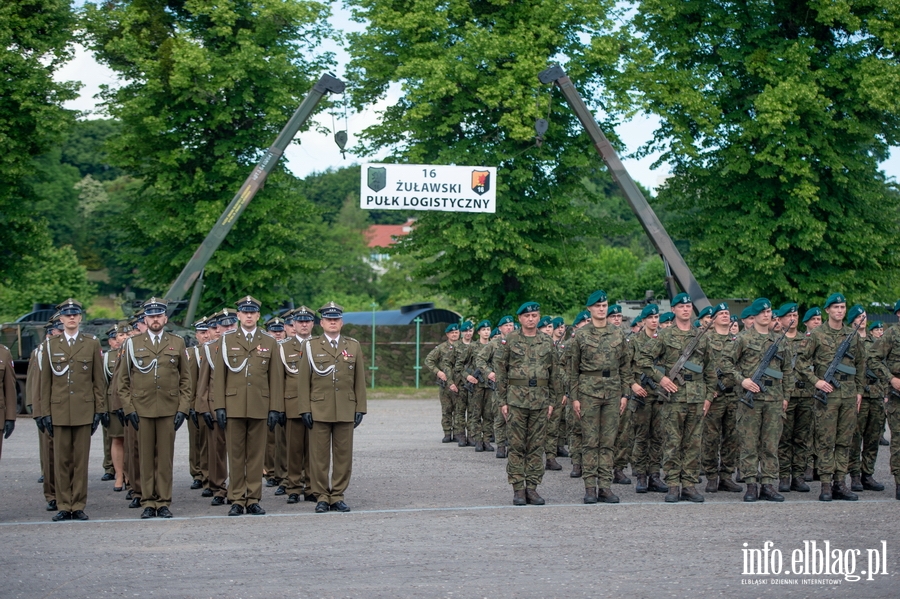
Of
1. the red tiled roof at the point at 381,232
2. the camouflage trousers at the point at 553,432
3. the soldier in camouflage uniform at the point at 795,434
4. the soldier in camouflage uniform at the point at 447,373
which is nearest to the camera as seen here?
the soldier in camouflage uniform at the point at 795,434

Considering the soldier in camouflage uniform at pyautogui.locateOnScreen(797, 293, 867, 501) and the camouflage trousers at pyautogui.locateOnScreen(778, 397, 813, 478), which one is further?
the camouflage trousers at pyautogui.locateOnScreen(778, 397, 813, 478)

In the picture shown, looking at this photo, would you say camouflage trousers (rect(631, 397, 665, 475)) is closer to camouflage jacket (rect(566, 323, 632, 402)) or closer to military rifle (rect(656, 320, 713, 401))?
military rifle (rect(656, 320, 713, 401))

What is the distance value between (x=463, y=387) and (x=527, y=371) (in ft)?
22.8

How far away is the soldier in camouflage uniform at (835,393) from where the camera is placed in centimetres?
1220

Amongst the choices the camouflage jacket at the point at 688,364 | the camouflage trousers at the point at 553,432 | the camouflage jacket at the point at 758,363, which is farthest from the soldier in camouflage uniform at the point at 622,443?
the camouflage trousers at the point at 553,432

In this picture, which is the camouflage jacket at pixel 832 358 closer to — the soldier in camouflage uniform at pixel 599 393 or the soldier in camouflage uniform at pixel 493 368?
the soldier in camouflage uniform at pixel 599 393

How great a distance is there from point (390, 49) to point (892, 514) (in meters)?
22.9

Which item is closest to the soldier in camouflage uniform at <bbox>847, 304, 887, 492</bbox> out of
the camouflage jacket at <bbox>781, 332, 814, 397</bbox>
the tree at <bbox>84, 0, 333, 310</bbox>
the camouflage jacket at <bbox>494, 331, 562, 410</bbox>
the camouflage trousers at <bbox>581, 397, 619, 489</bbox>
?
the camouflage jacket at <bbox>781, 332, 814, 397</bbox>

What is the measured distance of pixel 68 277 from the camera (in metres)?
57.3

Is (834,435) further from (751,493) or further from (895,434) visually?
(751,493)

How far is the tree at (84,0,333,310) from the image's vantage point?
98.1 ft

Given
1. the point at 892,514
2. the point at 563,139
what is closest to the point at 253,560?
the point at 892,514

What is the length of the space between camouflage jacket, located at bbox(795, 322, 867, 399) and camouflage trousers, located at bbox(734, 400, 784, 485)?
762 millimetres

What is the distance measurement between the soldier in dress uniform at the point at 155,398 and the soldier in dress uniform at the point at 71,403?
0.31 meters
